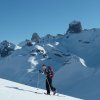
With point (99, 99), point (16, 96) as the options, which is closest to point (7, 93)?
point (16, 96)

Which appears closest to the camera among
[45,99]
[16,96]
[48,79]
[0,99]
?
[0,99]

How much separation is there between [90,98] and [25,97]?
571ft

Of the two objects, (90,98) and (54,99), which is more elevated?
(90,98)

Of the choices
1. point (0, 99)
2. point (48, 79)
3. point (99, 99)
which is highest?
point (99, 99)

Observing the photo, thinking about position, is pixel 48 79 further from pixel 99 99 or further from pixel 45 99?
pixel 99 99

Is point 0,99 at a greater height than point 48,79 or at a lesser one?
lesser

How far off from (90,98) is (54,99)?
172 m

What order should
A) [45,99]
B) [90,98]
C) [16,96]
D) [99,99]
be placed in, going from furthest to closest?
[90,98]
[99,99]
[45,99]
[16,96]

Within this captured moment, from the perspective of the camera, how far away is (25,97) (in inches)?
872

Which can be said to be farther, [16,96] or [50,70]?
[50,70]

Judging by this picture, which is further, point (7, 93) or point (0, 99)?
point (7, 93)

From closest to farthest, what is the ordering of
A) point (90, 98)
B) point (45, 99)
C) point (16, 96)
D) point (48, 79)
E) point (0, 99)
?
point (0, 99) → point (16, 96) → point (45, 99) → point (48, 79) → point (90, 98)

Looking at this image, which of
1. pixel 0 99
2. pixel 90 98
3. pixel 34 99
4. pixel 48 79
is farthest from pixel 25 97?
pixel 90 98

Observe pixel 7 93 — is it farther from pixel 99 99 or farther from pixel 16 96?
pixel 99 99
